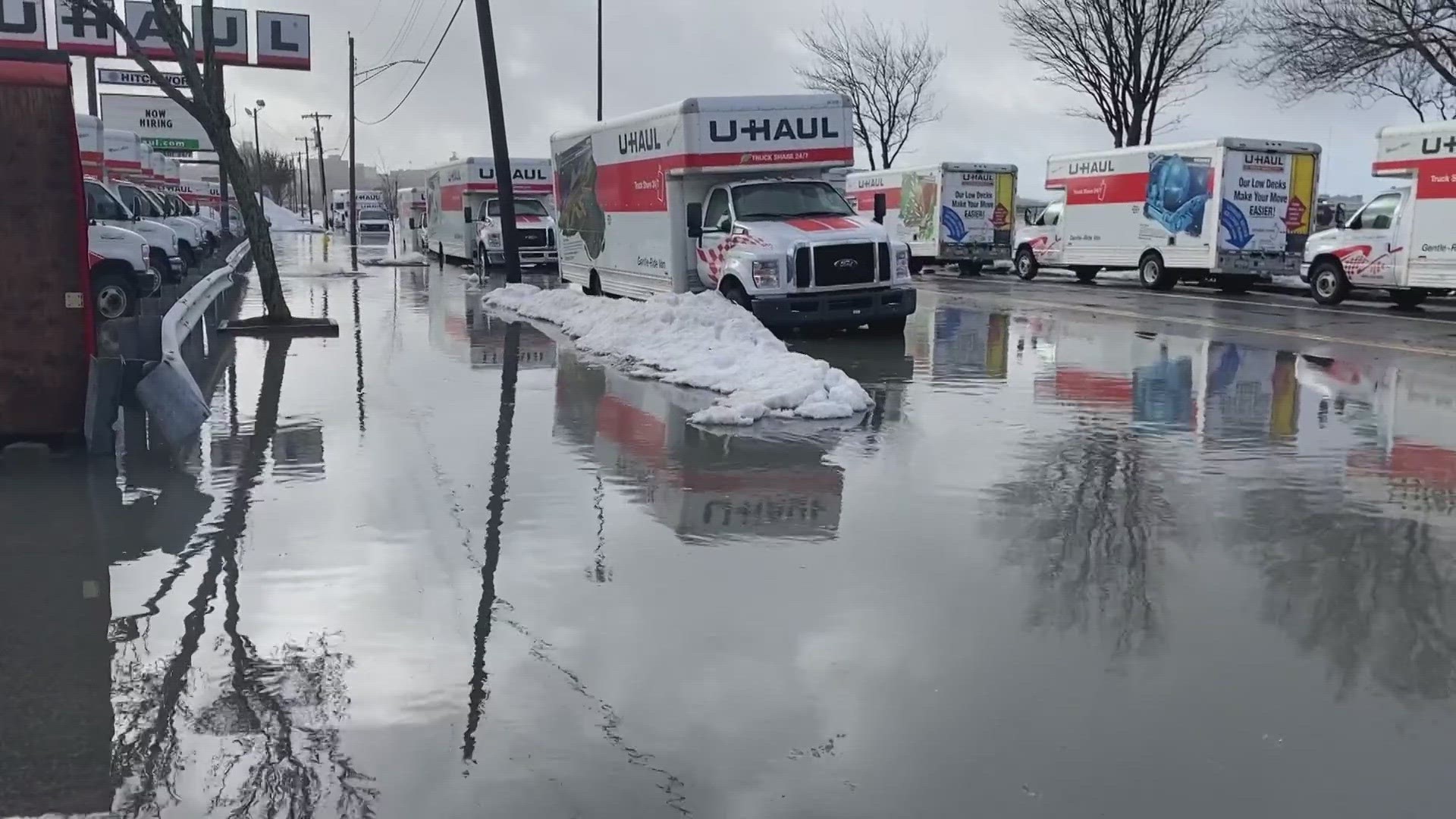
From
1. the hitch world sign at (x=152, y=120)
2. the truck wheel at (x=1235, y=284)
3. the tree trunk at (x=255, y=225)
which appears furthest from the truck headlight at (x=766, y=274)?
the hitch world sign at (x=152, y=120)

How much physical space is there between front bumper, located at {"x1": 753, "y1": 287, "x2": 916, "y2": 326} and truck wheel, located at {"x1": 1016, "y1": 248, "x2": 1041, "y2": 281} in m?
17.3

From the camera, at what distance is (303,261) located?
3991 centimetres

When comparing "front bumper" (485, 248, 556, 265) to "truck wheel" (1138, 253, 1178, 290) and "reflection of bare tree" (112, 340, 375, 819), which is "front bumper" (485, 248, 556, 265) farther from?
"reflection of bare tree" (112, 340, 375, 819)

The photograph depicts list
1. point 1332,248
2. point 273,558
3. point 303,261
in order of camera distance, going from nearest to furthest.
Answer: point 273,558
point 1332,248
point 303,261

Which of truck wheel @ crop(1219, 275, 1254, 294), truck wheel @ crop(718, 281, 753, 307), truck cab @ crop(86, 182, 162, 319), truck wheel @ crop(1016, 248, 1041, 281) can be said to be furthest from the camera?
truck wheel @ crop(1016, 248, 1041, 281)

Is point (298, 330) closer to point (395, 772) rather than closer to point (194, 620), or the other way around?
point (194, 620)

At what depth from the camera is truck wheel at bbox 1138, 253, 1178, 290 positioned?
2850cm

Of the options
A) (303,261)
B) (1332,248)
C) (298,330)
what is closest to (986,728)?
(298,330)

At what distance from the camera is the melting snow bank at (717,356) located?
11.0 meters

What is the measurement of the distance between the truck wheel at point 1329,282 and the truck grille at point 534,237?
60.8 ft

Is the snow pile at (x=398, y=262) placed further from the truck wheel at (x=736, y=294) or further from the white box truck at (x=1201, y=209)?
the truck wheel at (x=736, y=294)

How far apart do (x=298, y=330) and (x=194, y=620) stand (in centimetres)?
1245

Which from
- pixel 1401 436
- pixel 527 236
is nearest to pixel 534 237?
pixel 527 236

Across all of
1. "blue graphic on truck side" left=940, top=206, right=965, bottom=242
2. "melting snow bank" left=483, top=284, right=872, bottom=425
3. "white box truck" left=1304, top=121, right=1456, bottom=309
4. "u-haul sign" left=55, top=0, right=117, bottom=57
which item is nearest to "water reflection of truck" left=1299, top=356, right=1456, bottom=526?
"melting snow bank" left=483, top=284, right=872, bottom=425
